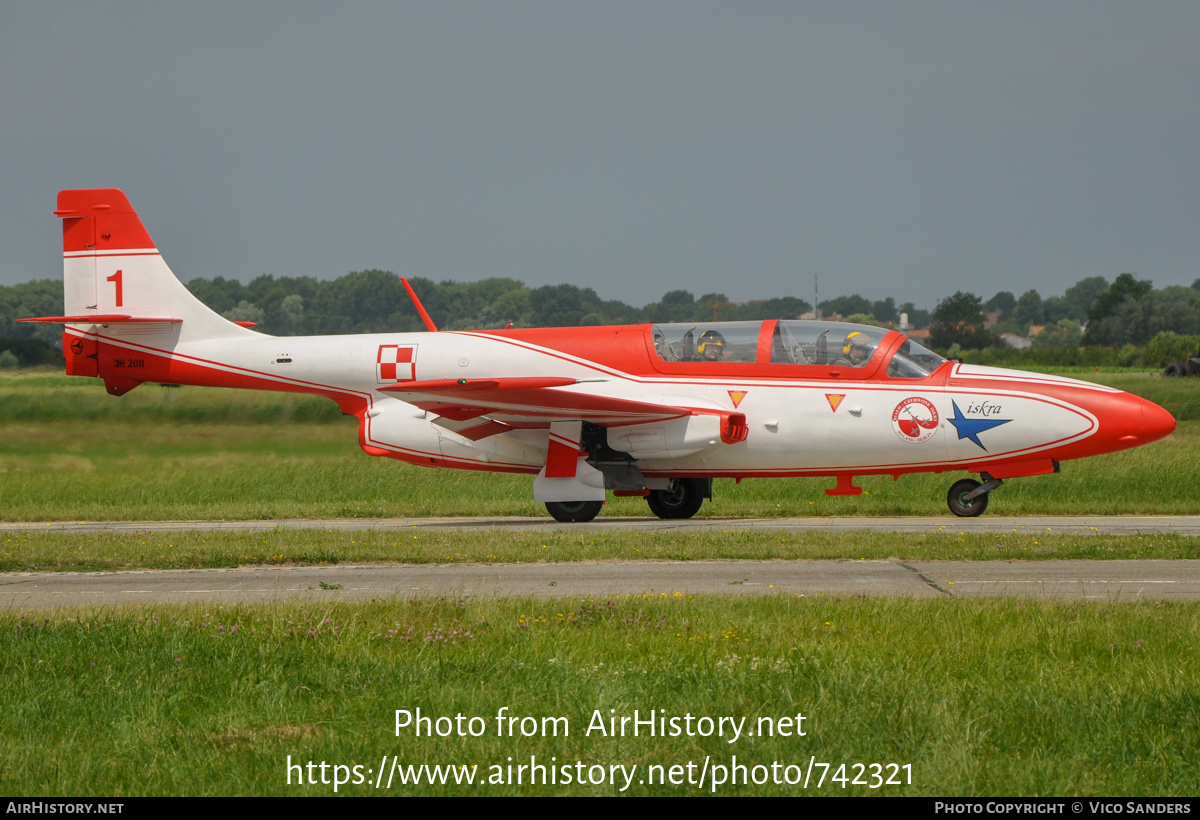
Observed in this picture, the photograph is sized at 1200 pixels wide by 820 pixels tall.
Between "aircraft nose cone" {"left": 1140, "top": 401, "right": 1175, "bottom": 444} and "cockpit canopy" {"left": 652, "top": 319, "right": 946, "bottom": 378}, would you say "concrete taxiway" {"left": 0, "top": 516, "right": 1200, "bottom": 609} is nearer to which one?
"aircraft nose cone" {"left": 1140, "top": 401, "right": 1175, "bottom": 444}

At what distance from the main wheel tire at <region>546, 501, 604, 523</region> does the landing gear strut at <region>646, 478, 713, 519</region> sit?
1.40 m

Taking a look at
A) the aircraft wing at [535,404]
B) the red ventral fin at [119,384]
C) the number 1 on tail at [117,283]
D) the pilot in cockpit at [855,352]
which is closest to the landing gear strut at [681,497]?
the aircraft wing at [535,404]

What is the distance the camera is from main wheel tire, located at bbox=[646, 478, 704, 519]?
17844mm

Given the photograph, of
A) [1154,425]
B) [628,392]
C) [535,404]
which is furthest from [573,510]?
[1154,425]

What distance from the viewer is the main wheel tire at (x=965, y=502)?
16828 mm

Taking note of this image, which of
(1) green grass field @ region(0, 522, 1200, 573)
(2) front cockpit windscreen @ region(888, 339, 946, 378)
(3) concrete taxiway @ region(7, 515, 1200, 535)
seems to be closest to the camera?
(1) green grass field @ region(0, 522, 1200, 573)

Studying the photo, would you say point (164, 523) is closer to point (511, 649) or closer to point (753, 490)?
point (753, 490)

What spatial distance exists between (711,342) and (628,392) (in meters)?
1.47

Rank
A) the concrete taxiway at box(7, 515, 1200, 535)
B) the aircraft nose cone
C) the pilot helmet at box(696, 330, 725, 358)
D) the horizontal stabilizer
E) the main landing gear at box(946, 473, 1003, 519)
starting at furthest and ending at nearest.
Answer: the horizontal stabilizer
the pilot helmet at box(696, 330, 725, 358)
the main landing gear at box(946, 473, 1003, 519)
the aircraft nose cone
the concrete taxiway at box(7, 515, 1200, 535)

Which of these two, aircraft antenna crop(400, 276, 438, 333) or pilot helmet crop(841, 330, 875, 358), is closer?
pilot helmet crop(841, 330, 875, 358)

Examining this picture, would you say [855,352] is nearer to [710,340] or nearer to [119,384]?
[710,340]

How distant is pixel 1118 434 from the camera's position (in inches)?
617

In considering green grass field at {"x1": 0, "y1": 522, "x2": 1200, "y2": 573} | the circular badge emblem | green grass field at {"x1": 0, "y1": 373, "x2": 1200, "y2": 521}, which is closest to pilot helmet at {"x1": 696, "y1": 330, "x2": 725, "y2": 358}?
the circular badge emblem

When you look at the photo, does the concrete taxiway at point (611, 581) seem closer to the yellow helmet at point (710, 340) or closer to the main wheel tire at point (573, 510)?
the main wheel tire at point (573, 510)
